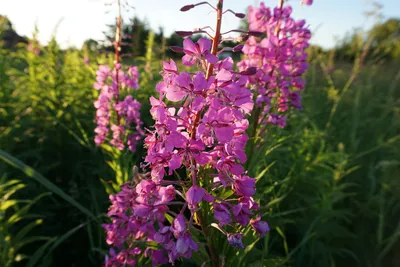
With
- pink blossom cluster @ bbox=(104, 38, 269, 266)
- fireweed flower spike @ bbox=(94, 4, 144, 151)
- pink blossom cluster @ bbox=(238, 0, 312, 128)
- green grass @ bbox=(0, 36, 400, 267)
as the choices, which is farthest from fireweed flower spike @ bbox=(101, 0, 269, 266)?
fireweed flower spike @ bbox=(94, 4, 144, 151)

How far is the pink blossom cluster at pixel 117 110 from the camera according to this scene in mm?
2643

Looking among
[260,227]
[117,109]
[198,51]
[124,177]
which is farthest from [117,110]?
[260,227]

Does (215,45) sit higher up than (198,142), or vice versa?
(215,45)

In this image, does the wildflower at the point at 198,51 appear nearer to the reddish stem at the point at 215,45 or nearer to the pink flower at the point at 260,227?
the reddish stem at the point at 215,45

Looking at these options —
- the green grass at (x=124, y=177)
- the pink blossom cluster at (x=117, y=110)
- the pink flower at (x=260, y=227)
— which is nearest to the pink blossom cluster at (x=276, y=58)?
the green grass at (x=124, y=177)

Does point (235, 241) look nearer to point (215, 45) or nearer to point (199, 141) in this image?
point (199, 141)

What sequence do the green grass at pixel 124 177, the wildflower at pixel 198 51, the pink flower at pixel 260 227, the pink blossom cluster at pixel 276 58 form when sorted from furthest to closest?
the green grass at pixel 124 177, the pink blossom cluster at pixel 276 58, the pink flower at pixel 260 227, the wildflower at pixel 198 51

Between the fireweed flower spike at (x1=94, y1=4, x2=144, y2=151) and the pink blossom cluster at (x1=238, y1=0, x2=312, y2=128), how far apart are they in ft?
2.95

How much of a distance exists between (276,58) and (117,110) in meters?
1.26

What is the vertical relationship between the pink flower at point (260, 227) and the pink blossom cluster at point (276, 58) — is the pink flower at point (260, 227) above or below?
below

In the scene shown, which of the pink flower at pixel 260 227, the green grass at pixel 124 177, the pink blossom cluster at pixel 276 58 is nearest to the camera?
the pink flower at pixel 260 227

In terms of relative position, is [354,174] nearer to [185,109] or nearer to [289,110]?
[289,110]

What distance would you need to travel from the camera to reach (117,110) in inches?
105

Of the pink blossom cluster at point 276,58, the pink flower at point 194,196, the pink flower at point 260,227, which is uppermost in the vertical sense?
the pink blossom cluster at point 276,58
